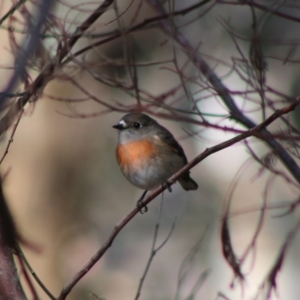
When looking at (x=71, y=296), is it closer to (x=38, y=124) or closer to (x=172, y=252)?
(x=172, y=252)

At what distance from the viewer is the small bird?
16.4 feet

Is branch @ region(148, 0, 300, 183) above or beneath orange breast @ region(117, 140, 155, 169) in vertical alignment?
above

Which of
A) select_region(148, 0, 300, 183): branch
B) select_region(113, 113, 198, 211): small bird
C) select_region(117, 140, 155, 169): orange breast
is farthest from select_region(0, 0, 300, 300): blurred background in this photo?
select_region(148, 0, 300, 183): branch

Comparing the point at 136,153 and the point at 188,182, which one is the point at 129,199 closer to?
the point at 188,182

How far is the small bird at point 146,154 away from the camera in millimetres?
5000

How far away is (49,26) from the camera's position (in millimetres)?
3805

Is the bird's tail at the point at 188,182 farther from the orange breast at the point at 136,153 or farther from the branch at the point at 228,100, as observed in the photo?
the branch at the point at 228,100

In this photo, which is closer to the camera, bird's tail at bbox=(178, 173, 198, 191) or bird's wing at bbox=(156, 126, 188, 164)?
bird's wing at bbox=(156, 126, 188, 164)

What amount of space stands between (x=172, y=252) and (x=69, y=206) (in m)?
1.53

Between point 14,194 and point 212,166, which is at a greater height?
point 212,166

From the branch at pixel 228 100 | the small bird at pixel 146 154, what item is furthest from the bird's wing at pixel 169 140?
the branch at pixel 228 100

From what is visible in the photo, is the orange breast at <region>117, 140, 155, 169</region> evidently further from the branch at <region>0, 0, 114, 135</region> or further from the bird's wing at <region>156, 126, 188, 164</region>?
the branch at <region>0, 0, 114, 135</region>

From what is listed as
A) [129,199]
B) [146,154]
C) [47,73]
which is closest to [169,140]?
A: [146,154]

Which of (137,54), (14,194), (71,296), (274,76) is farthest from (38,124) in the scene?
(274,76)
